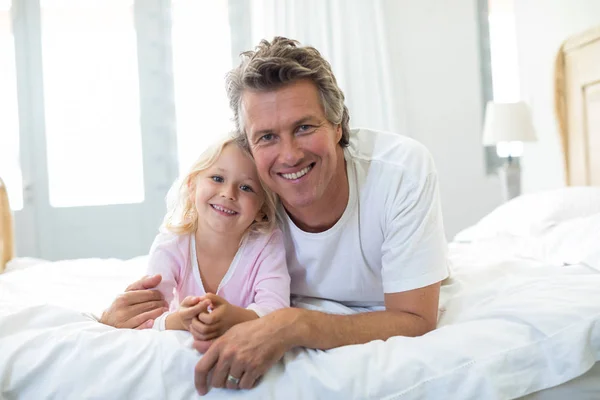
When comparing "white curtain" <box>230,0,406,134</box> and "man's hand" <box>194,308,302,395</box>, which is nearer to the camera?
"man's hand" <box>194,308,302,395</box>

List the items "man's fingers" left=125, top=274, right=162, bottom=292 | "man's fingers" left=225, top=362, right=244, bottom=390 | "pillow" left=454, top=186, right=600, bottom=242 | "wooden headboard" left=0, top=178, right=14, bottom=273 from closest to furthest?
"man's fingers" left=225, top=362, right=244, bottom=390, "man's fingers" left=125, top=274, right=162, bottom=292, "pillow" left=454, top=186, right=600, bottom=242, "wooden headboard" left=0, top=178, right=14, bottom=273

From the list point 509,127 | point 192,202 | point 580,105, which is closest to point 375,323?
point 192,202

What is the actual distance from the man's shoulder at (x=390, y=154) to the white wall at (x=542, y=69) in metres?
1.86

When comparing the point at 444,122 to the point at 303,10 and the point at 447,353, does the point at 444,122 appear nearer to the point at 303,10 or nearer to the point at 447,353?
the point at 303,10

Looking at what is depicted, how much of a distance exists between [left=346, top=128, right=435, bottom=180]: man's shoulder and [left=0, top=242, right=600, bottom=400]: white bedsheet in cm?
36

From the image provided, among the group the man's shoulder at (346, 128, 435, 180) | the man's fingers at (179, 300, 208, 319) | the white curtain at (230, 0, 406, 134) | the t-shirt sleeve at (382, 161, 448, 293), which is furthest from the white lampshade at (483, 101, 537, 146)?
the man's fingers at (179, 300, 208, 319)

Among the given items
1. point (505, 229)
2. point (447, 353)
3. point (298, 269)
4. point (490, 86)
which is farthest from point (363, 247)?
point (490, 86)

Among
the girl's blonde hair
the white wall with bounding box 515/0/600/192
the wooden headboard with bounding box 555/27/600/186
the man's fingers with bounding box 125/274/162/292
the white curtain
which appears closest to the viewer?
the man's fingers with bounding box 125/274/162/292

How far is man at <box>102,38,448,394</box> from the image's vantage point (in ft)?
3.92

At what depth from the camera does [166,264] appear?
1.39 m

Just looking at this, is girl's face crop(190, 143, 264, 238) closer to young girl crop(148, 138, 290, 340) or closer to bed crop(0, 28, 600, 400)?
young girl crop(148, 138, 290, 340)

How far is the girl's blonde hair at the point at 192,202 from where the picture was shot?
1.41 m

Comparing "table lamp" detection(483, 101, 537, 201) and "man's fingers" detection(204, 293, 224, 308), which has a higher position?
"table lamp" detection(483, 101, 537, 201)

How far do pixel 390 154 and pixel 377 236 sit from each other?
210mm
